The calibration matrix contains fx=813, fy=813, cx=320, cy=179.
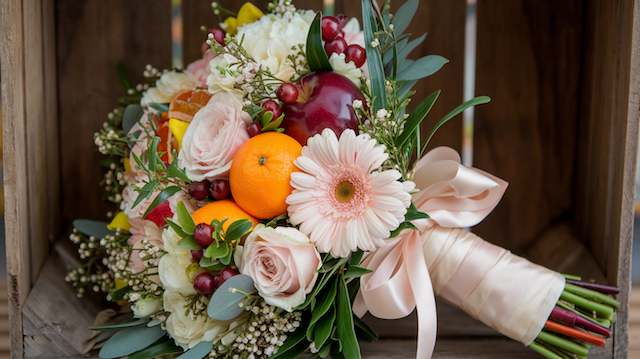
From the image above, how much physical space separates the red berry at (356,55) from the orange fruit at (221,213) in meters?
0.20

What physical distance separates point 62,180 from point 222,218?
1.38 feet

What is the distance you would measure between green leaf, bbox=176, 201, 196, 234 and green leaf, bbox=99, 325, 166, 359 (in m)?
0.15

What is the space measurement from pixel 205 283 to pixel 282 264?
3.4 inches

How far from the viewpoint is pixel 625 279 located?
0.90 metres

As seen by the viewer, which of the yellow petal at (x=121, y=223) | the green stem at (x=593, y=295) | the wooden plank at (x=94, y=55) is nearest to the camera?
the green stem at (x=593, y=295)

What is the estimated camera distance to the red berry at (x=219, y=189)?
0.87 meters

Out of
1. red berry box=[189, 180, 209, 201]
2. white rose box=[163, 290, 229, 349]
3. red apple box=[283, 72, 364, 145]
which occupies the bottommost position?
white rose box=[163, 290, 229, 349]

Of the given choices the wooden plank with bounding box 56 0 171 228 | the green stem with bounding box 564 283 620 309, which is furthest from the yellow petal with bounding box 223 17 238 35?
the green stem with bounding box 564 283 620 309

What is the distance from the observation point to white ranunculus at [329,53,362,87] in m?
0.88

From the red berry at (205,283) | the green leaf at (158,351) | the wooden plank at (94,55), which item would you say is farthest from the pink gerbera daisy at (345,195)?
the wooden plank at (94,55)

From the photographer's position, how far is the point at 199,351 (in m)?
0.84

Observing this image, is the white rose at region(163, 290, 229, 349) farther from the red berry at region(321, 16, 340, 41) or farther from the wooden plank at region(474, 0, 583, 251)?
the wooden plank at region(474, 0, 583, 251)

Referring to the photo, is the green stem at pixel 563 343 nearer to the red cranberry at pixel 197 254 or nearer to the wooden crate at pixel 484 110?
the wooden crate at pixel 484 110

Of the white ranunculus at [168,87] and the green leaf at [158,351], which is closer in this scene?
the green leaf at [158,351]
